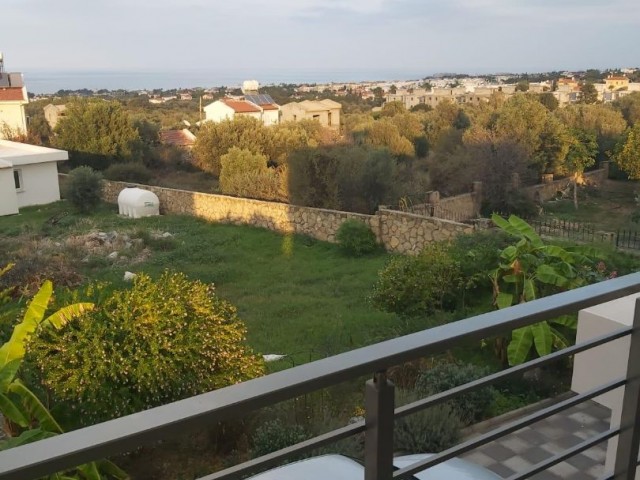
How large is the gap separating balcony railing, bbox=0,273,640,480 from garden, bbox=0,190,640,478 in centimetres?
69

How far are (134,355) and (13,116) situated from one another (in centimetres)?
3544

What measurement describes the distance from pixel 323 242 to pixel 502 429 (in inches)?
690

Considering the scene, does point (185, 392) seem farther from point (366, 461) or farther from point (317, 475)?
point (366, 461)

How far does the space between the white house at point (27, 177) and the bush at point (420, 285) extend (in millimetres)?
18948

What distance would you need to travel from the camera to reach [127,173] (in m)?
27.9

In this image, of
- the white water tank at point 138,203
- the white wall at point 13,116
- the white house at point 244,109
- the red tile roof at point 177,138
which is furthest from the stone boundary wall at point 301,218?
the white house at point 244,109

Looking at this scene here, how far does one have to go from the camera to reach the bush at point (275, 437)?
5480 mm

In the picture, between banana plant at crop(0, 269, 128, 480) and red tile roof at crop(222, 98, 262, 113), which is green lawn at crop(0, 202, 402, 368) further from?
red tile roof at crop(222, 98, 262, 113)

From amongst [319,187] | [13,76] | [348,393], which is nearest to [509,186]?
[319,187]

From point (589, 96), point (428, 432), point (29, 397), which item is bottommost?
point (428, 432)

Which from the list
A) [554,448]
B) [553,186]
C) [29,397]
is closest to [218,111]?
[553,186]

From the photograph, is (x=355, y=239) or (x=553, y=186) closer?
(x=355, y=239)

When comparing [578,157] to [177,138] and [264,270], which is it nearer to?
[264,270]

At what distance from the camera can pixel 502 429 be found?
1.55m
